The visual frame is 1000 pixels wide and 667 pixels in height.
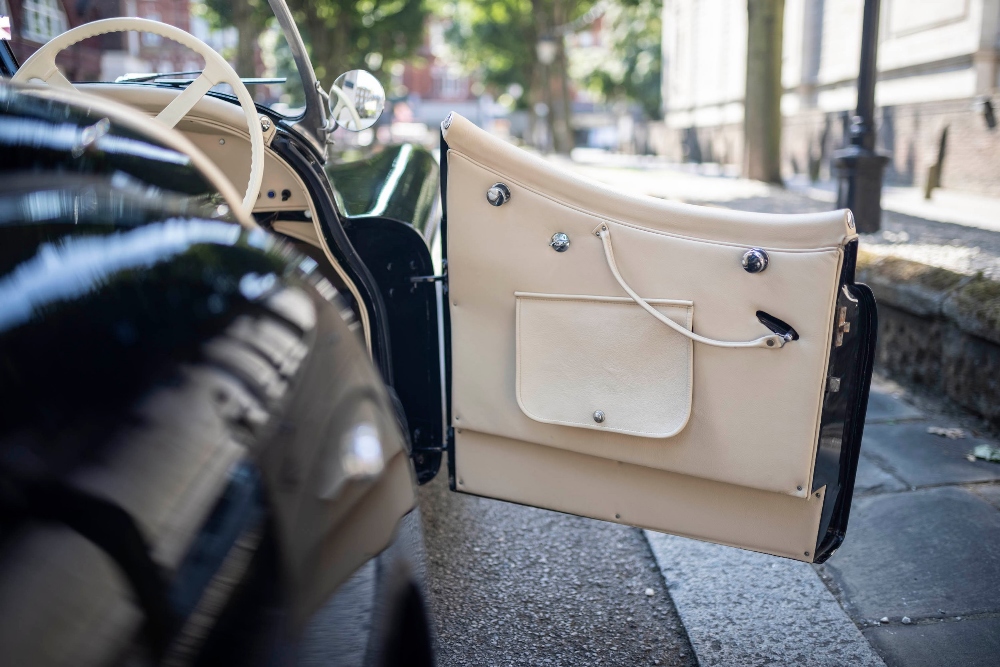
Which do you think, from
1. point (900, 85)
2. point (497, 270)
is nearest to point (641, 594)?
point (497, 270)

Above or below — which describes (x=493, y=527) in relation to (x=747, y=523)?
below

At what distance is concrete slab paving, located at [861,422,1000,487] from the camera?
3510 millimetres

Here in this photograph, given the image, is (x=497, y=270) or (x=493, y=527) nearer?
(x=497, y=270)

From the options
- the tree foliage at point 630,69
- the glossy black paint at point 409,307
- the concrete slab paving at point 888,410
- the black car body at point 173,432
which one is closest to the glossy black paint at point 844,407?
the black car body at point 173,432

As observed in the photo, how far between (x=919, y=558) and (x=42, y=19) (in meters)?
3.55

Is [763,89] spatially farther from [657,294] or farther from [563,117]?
[563,117]

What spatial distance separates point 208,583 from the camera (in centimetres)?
91

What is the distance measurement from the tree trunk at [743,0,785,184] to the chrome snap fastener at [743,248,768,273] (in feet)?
40.8

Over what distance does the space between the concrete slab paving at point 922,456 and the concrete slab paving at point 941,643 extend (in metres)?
1.11

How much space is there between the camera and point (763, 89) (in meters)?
13.4

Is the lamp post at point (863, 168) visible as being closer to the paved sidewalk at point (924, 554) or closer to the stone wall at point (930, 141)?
the paved sidewalk at point (924, 554)

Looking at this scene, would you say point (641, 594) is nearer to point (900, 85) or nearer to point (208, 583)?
point (208, 583)

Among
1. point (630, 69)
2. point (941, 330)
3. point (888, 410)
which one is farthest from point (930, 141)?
point (630, 69)

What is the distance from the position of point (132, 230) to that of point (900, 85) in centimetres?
1791
